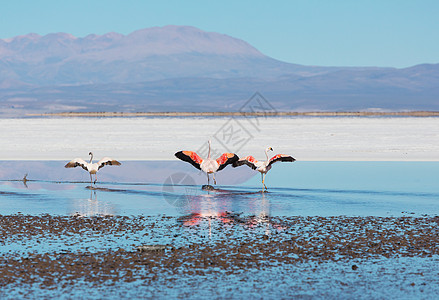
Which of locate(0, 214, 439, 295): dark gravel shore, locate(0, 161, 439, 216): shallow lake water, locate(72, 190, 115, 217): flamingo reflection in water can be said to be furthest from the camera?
locate(0, 161, 439, 216): shallow lake water

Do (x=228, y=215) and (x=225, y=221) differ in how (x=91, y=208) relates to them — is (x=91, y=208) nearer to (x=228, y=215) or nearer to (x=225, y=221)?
(x=228, y=215)

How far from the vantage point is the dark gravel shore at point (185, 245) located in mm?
11133

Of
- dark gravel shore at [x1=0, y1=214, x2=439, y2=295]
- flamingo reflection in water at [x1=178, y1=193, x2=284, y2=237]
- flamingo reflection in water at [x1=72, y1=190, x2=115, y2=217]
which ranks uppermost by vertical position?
flamingo reflection in water at [x1=72, y1=190, x2=115, y2=217]

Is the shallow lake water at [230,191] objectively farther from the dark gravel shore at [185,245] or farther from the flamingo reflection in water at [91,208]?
the dark gravel shore at [185,245]

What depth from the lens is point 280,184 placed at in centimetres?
2284

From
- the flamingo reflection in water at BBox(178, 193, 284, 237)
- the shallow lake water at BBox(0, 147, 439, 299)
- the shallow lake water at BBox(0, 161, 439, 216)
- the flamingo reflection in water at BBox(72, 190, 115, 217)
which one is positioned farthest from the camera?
the shallow lake water at BBox(0, 161, 439, 216)

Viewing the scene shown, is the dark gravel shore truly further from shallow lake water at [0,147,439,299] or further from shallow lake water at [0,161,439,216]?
shallow lake water at [0,161,439,216]

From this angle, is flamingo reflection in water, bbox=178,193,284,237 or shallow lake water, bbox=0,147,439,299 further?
flamingo reflection in water, bbox=178,193,284,237

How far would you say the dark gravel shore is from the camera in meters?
11.1

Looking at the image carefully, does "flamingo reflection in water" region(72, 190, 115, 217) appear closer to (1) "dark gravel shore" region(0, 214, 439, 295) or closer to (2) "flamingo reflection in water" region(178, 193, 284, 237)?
(1) "dark gravel shore" region(0, 214, 439, 295)

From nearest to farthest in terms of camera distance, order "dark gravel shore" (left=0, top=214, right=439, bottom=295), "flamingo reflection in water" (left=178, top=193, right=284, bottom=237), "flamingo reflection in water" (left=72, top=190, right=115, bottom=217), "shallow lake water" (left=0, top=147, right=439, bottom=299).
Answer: "shallow lake water" (left=0, top=147, right=439, bottom=299) < "dark gravel shore" (left=0, top=214, right=439, bottom=295) < "flamingo reflection in water" (left=178, top=193, right=284, bottom=237) < "flamingo reflection in water" (left=72, top=190, right=115, bottom=217)

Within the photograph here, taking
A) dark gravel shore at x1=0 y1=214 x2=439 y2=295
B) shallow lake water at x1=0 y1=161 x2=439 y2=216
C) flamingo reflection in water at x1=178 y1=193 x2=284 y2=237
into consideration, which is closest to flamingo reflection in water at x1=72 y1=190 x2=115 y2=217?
shallow lake water at x1=0 y1=161 x2=439 y2=216

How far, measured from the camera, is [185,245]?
511 inches

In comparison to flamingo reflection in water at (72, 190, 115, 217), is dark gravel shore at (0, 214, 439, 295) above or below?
below
